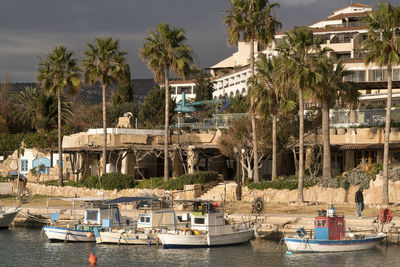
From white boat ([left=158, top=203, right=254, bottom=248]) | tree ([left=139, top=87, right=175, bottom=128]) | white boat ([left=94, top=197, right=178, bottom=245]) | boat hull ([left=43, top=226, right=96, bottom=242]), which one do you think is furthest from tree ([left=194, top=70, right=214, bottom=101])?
white boat ([left=158, top=203, right=254, bottom=248])

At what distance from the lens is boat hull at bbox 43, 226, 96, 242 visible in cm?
4047

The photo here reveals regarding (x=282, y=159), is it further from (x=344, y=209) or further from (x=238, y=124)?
(x=344, y=209)

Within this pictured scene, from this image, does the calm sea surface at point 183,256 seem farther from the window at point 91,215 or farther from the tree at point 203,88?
the tree at point 203,88

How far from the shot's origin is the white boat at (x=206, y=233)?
3675 cm

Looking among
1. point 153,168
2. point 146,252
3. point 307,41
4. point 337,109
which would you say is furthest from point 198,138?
point 146,252

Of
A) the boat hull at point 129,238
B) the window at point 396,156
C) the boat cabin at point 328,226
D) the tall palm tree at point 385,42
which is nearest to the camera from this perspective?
the boat cabin at point 328,226

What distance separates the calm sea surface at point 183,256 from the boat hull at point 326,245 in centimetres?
33

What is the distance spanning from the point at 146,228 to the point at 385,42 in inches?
736

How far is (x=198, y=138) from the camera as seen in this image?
206 ft

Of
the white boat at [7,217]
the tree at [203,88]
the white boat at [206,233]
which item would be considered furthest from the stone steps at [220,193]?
the tree at [203,88]

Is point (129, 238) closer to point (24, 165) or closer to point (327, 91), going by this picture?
point (327, 91)

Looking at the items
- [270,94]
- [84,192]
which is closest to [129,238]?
[270,94]

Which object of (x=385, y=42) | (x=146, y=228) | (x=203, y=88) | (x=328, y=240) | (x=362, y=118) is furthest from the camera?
(x=203, y=88)

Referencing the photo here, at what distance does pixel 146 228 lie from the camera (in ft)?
128
